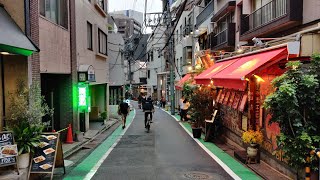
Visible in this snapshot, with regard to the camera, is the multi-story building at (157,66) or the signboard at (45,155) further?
the multi-story building at (157,66)

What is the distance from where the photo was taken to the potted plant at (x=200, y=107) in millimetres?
17984

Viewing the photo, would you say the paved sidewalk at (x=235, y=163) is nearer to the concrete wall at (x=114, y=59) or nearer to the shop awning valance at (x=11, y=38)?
the shop awning valance at (x=11, y=38)

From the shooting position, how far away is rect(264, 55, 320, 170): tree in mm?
7199

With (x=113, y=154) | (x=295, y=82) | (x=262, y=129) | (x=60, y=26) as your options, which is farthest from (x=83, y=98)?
(x=295, y=82)

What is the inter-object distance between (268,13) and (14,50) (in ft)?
33.8

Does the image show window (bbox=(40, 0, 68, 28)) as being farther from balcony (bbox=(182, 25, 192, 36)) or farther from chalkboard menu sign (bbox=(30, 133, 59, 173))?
balcony (bbox=(182, 25, 192, 36))

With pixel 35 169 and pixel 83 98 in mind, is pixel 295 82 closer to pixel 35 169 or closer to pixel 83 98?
pixel 35 169

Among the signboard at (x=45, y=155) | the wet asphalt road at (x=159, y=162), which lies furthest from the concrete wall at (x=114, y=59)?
the signboard at (x=45, y=155)

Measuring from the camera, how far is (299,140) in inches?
287

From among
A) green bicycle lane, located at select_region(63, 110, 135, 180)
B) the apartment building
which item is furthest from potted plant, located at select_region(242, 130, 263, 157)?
green bicycle lane, located at select_region(63, 110, 135, 180)

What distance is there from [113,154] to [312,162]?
7.91m

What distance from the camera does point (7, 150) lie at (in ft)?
27.8

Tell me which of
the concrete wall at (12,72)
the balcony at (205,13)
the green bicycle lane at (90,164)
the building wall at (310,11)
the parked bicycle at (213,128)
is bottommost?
the green bicycle lane at (90,164)

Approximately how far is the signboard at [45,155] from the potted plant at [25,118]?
174 millimetres
